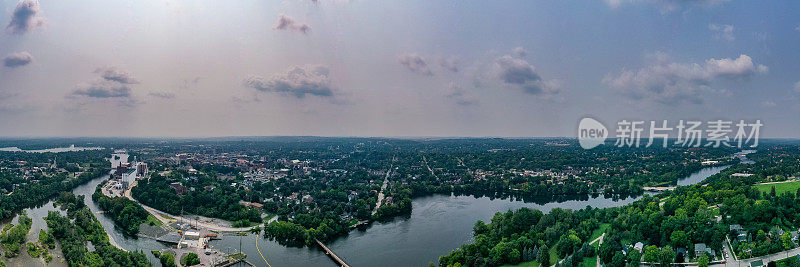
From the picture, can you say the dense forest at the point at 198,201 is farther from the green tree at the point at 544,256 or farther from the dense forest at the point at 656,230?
the green tree at the point at 544,256

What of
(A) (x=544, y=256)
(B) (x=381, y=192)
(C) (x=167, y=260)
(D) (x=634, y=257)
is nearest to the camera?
(D) (x=634, y=257)

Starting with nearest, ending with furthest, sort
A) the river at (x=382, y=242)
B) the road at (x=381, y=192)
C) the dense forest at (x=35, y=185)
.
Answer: the river at (x=382, y=242)
the dense forest at (x=35, y=185)
the road at (x=381, y=192)

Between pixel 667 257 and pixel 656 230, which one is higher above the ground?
pixel 656 230

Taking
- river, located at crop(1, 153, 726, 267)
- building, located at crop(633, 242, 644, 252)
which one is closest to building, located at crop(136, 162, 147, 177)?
river, located at crop(1, 153, 726, 267)

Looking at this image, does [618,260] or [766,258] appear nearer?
[766,258]

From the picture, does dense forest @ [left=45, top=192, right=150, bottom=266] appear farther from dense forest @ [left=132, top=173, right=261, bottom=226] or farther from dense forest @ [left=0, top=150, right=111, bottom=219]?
dense forest @ [left=0, top=150, right=111, bottom=219]

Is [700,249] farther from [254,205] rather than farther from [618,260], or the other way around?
[254,205]

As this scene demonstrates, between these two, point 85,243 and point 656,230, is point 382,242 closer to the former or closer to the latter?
point 656,230

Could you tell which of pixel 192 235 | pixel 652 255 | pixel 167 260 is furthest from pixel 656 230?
pixel 192 235

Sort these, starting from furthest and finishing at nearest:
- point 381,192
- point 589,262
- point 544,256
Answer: point 381,192 → point 544,256 → point 589,262

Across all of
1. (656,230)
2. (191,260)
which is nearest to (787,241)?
(656,230)

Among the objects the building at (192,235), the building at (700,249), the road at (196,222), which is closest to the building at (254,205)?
the road at (196,222)

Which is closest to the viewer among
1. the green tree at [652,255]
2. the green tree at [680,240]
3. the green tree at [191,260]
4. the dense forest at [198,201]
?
the green tree at [652,255]

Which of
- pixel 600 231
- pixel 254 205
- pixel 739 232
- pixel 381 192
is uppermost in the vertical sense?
pixel 739 232
